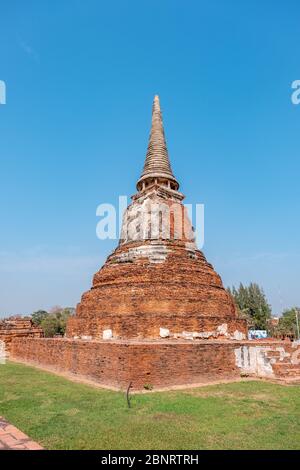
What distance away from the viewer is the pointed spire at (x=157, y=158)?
19.1 meters

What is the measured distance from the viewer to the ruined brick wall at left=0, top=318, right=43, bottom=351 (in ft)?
64.7

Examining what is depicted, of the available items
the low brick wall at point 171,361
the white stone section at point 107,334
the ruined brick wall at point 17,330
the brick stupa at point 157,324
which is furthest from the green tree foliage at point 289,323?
the white stone section at point 107,334

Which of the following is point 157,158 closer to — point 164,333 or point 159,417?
point 164,333

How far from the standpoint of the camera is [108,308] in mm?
13461

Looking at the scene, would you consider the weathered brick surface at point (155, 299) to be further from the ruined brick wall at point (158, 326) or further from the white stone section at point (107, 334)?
the white stone section at point (107, 334)

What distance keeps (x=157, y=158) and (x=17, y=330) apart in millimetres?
12343

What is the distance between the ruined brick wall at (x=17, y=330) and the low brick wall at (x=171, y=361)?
7.96 metres

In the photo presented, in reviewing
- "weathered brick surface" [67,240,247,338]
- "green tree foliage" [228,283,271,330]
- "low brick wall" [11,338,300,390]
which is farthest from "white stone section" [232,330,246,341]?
"green tree foliage" [228,283,271,330]

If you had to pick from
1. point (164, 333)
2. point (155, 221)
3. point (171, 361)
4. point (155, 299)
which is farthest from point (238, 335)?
point (155, 221)

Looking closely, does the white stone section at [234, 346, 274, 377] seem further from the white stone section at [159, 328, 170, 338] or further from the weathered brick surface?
the white stone section at [159, 328, 170, 338]

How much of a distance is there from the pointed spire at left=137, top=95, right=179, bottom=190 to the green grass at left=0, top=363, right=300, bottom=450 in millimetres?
11761

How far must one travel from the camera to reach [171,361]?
9570 millimetres
